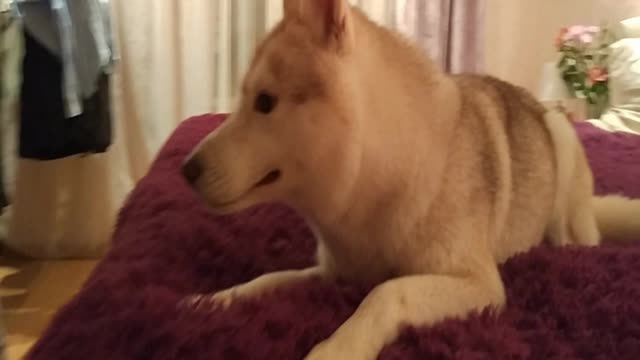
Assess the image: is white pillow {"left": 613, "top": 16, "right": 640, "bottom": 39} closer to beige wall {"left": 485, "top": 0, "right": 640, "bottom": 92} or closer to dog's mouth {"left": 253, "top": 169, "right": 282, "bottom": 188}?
beige wall {"left": 485, "top": 0, "right": 640, "bottom": 92}

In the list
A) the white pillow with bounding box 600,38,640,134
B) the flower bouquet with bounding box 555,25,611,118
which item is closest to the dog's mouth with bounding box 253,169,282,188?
the white pillow with bounding box 600,38,640,134

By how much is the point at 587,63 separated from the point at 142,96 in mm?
1552

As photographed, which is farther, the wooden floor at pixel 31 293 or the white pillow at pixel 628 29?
the white pillow at pixel 628 29

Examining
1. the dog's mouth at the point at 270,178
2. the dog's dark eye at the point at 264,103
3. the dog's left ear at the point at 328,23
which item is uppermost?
the dog's left ear at the point at 328,23

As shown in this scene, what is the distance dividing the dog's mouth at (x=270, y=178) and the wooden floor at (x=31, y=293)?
3.82 ft

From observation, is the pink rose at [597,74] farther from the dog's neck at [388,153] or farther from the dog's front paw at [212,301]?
the dog's front paw at [212,301]

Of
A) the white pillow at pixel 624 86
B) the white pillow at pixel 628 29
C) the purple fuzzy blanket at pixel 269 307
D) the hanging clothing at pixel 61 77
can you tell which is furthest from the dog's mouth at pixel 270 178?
the white pillow at pixel 628 29

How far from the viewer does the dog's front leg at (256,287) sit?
44.0 inches

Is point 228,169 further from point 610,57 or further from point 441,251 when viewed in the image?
point 610,57

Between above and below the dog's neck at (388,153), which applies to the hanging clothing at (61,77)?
below

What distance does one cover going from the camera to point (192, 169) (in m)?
1.13

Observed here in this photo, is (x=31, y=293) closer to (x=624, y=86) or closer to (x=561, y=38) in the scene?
(x=624, y=86)

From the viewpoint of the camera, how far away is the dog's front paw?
43.2 inches

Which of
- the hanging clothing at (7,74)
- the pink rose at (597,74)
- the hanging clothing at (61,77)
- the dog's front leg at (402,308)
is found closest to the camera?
the dog's front leg at (402,308)
